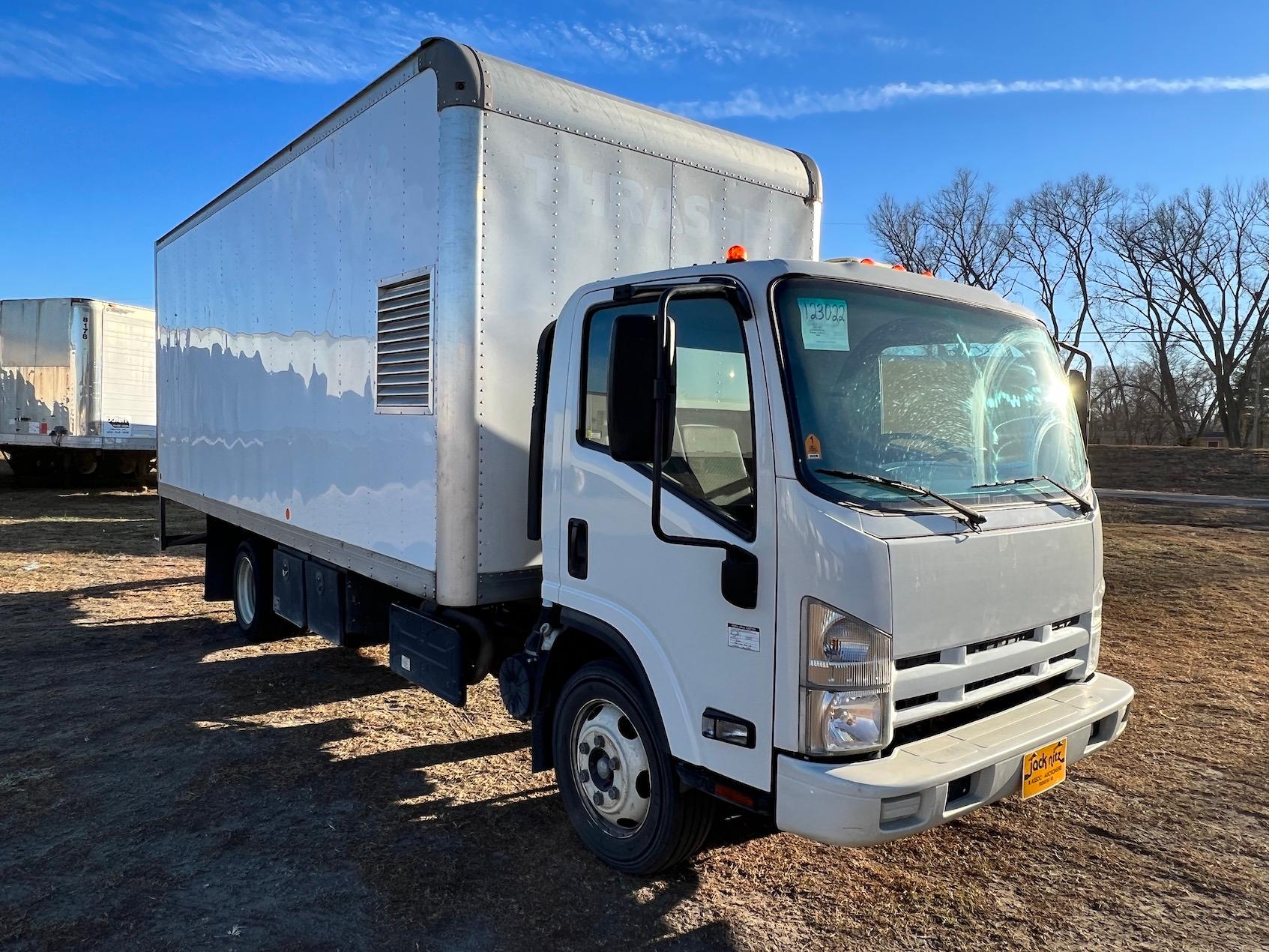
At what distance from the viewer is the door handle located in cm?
375

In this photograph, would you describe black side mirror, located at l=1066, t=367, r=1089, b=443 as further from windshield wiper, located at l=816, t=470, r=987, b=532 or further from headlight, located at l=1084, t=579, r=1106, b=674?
windshield wiper, located at l=816, t=470, r=987, b=532

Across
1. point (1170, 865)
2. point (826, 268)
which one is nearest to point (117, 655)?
point (826, 268)

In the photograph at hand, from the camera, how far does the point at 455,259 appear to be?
13.3 ft

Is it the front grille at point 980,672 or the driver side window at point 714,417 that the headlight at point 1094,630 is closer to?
the front grille at point 980,672

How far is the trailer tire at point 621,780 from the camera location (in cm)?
343

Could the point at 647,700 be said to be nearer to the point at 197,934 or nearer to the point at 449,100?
the point at 197,934

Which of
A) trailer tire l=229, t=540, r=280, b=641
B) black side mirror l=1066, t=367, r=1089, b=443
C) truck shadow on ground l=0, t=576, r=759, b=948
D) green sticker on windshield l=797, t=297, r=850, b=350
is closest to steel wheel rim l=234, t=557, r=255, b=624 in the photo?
trailer tire l=229, t=540, r=280, b=641

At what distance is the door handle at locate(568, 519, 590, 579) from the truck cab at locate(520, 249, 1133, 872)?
15 mm

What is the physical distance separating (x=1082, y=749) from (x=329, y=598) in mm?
4325

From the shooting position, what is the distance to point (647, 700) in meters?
3.45

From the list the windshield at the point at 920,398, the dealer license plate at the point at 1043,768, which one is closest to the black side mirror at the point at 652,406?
the windshield at the point at 920,398

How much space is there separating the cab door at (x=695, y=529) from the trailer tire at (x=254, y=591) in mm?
4391

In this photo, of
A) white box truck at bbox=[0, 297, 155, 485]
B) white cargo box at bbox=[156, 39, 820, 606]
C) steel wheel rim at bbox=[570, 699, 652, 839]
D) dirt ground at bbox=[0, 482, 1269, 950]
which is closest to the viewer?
dirt ground at bbox=[0, 482, 1269, 950]

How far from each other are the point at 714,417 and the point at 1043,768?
1.71m
